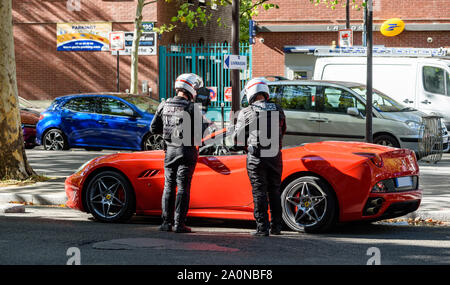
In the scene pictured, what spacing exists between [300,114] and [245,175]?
24.8 feet

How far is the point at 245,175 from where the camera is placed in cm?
814

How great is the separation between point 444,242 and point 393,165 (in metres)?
0.98

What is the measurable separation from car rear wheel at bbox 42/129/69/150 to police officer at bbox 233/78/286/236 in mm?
Result: 10622

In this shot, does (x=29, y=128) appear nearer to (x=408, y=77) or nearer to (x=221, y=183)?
(x=408, y=77)

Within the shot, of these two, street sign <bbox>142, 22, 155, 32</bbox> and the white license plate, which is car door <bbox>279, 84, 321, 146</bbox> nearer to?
the white license plate

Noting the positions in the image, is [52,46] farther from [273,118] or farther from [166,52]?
[273,118]

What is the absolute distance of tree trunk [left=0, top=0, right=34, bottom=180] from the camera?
40.2 feet

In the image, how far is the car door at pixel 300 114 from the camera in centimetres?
1539

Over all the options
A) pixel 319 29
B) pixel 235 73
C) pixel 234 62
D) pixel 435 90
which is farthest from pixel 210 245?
pixel 319 29

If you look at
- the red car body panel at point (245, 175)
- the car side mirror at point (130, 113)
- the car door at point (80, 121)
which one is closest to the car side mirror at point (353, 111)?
the car side mirror at point (130, 113)

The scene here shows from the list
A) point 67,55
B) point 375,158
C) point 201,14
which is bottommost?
→ point 375,158

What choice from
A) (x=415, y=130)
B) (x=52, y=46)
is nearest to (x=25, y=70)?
(x=52, y=46)

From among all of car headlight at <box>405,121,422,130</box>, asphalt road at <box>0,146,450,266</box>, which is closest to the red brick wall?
car headlight at <box>405,121,422,130</box>
